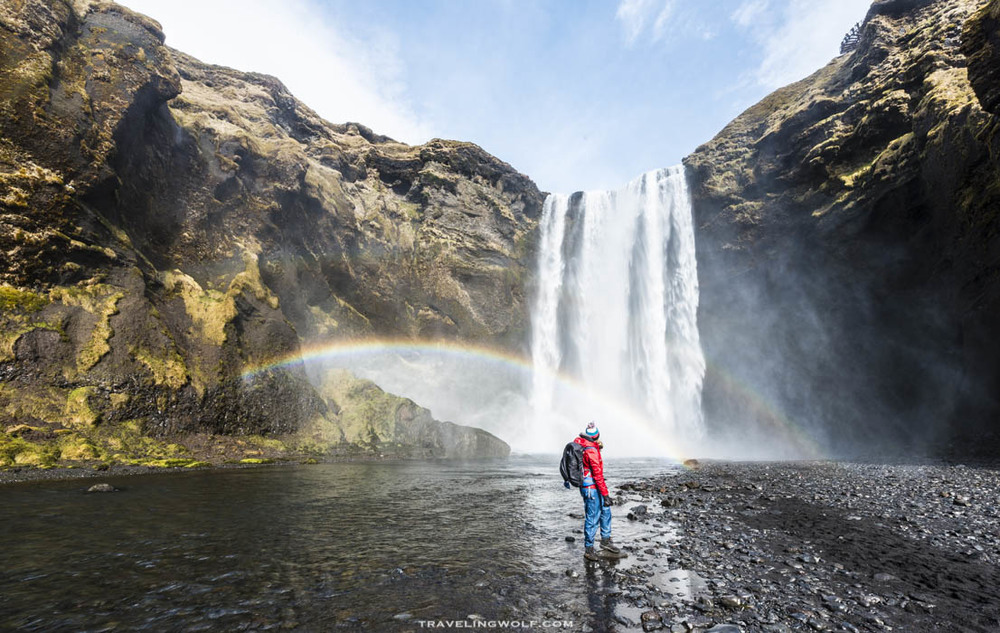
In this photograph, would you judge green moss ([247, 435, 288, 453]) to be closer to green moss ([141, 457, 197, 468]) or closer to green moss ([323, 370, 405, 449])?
green moss ([141, 457, 197, 468])

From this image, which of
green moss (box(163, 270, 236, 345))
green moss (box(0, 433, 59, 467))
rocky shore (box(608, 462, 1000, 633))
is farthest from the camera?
Answer: green moss (box(163, 270, 236, 345))

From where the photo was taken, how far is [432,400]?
54.3 m

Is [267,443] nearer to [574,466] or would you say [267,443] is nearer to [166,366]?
[166,366]

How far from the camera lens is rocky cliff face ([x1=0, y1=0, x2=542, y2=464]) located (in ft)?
75.5

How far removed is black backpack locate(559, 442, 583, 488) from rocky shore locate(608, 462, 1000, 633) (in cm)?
168

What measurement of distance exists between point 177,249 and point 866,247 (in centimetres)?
5378

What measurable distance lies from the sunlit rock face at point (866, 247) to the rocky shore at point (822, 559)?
17.4 meters

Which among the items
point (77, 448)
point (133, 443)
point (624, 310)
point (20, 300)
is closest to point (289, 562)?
point (77, 448)

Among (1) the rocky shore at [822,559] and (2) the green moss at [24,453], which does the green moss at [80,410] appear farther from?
(1) the rocky shore at [822,559]

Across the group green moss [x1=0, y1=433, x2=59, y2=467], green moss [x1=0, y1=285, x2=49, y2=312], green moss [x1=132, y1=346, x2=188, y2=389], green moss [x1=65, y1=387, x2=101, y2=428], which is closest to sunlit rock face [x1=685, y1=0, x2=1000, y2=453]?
green moss [x1=132, y1=346, x2=188, y2=389]

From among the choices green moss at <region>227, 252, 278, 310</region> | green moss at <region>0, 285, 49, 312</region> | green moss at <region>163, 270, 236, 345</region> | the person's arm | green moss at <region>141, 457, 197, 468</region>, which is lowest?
green moss at <region>141, 457, 197, 468</region>

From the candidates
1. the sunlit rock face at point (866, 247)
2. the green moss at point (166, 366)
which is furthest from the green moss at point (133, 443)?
the sunlit rock face at point (866, 247)

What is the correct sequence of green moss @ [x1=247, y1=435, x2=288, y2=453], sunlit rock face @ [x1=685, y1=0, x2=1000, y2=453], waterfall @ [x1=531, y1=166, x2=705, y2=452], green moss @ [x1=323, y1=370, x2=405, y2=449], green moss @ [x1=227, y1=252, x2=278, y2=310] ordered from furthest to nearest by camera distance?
waterfall @ [x1=531, y1=166, x2=705, y2=452] → green moss @ [x1=323, y1=370, x2=405, y2=449] → green moss @ [x1=227, y1=252, x2=278, y2=310] → green moss @ [x1=247, y1=435, x2=288, y2=453] → sunlit rock face @ [x1=685, y1=0, x2=1000, y2=453]

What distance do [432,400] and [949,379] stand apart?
152 feet
